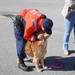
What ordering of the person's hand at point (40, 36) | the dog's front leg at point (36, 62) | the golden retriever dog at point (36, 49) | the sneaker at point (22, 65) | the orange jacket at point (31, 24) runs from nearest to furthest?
the orange jacket at point (31, 24) < the person's hand at point (40, 36) < the golden retriever dog at point (36, 49) < the dog's front leg at point (36, 62) < the sneaker at point (22, 65)

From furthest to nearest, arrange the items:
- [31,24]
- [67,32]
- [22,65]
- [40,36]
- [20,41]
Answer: [67,32]
[22,65]
[20,41]
[40,36]
[31,24]

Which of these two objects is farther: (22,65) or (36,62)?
(22,65)

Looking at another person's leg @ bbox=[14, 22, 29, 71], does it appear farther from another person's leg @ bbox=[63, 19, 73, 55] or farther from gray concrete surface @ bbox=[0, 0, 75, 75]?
another person's leg @ bbox=[63, 19, 73, 55]

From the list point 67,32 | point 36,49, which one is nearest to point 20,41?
point 36,49

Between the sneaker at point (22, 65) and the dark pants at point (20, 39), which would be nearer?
the dark pants at point (20, 39)

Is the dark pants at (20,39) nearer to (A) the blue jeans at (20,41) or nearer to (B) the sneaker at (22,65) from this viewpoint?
(A) the blue jeans at (20,41)

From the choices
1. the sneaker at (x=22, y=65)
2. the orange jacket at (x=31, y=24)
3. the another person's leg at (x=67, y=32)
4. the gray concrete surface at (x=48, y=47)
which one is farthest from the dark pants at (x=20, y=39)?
the another person's leg at (x=67, y=32)

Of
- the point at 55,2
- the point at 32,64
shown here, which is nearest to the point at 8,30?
the point at 32,64

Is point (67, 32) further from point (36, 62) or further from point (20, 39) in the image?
point (20, 39)

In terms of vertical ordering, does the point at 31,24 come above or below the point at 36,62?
above

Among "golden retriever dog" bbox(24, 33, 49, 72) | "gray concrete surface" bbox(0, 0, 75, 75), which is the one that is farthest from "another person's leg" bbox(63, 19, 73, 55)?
"golden retriever dog" bbox(24, 33, 49, 72)

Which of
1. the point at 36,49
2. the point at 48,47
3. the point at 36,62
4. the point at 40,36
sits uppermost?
the point at 40,36

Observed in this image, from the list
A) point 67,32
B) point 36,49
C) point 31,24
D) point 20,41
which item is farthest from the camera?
point 67,32

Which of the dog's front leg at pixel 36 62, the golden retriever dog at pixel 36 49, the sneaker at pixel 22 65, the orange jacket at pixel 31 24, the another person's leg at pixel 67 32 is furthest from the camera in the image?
the another person's leg at pixel 67 32
